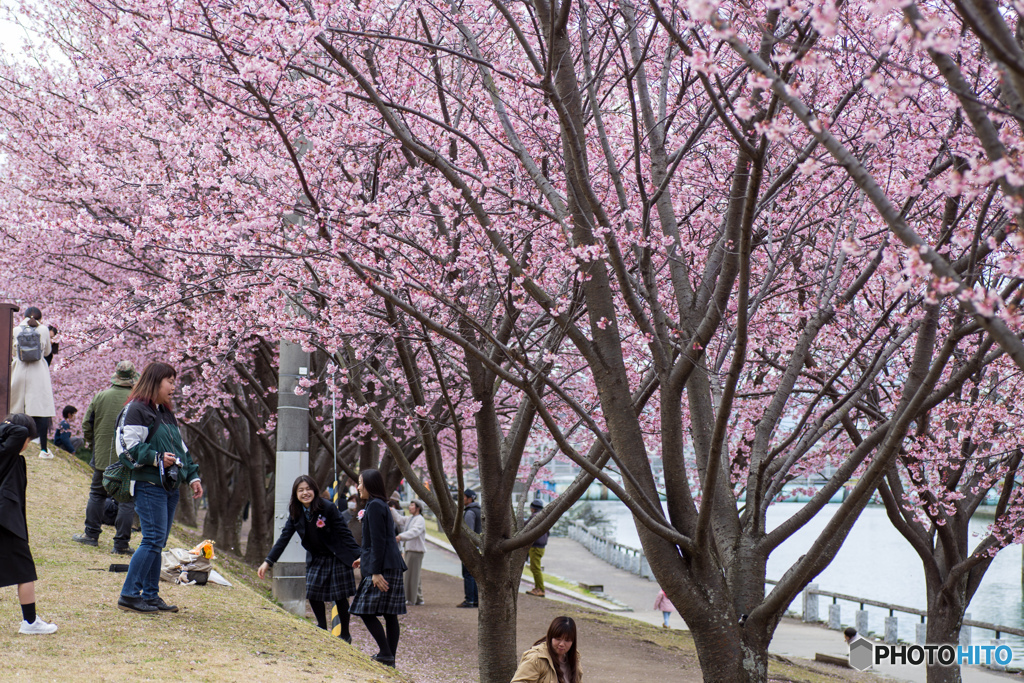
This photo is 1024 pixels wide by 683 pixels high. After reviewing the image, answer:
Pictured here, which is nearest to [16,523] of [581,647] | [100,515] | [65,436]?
[100,515]

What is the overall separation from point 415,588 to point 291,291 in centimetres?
737

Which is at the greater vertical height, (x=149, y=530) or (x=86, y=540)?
(x=149, y=530)

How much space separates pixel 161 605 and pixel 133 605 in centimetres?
23

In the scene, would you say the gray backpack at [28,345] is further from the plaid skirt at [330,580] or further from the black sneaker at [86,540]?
the plaid skirt at [330,580]

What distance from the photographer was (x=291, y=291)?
8453mm

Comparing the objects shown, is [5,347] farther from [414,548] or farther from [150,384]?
[414,548]

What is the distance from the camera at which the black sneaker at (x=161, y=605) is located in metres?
6.71

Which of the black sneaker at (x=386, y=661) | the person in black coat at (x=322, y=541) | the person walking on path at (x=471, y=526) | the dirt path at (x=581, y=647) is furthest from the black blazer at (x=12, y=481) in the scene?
the person walking on path at (x=471, y=526)

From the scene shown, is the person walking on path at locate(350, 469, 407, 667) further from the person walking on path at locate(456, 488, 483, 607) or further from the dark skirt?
the person walking on path at locate(456, 488, 483, 607)

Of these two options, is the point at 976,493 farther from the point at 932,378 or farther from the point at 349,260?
the point at 349,260

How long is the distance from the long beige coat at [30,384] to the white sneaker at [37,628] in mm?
4804

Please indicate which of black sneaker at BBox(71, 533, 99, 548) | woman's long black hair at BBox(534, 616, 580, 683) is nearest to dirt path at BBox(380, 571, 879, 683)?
black sneaker at BBox(71, 533, 99, 548)

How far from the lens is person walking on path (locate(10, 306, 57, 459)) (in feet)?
32.8

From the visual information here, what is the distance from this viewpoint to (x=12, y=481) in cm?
571
